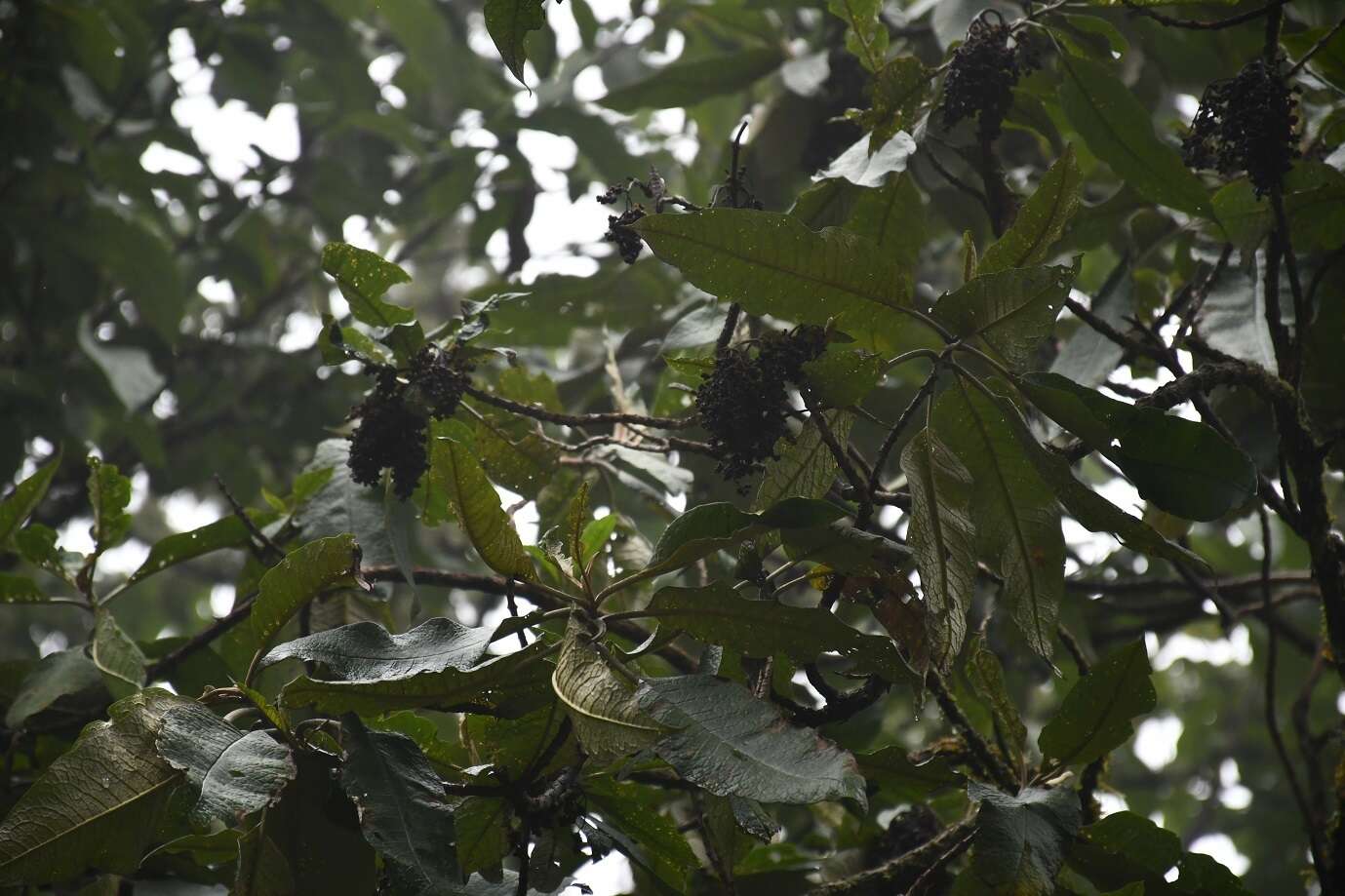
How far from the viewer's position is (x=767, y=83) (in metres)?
2.74

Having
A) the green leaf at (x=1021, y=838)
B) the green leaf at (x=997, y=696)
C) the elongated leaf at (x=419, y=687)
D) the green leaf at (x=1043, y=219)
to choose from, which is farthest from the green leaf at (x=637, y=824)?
the green leaf at (x=1043, y=219)

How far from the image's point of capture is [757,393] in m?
1.16

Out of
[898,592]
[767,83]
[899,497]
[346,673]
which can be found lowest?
[346,673]

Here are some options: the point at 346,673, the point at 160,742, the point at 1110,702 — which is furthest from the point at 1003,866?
the point at 160,742

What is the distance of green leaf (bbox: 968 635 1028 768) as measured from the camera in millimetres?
1424

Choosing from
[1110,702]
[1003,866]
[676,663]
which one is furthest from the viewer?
[676,663]

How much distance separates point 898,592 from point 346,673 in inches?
21.2

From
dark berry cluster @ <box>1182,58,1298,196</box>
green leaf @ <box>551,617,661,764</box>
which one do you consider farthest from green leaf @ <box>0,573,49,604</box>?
dark berry cluster @ <box>1182,58,1298,196</box>

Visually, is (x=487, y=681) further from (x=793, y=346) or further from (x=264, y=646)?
(x=793, y=346)

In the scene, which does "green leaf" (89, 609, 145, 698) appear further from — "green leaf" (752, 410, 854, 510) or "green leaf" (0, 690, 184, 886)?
"green leaf" (752, 410, 854, 510)

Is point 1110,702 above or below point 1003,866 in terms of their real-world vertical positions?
above

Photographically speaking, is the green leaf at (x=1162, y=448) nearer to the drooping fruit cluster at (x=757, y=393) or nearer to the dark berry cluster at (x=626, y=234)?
the drooping fruit cluster at (x=757, y=393)

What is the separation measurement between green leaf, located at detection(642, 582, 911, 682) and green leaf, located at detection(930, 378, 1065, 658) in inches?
6.6

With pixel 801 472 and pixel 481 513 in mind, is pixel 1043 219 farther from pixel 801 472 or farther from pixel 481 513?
pixel 481 513
